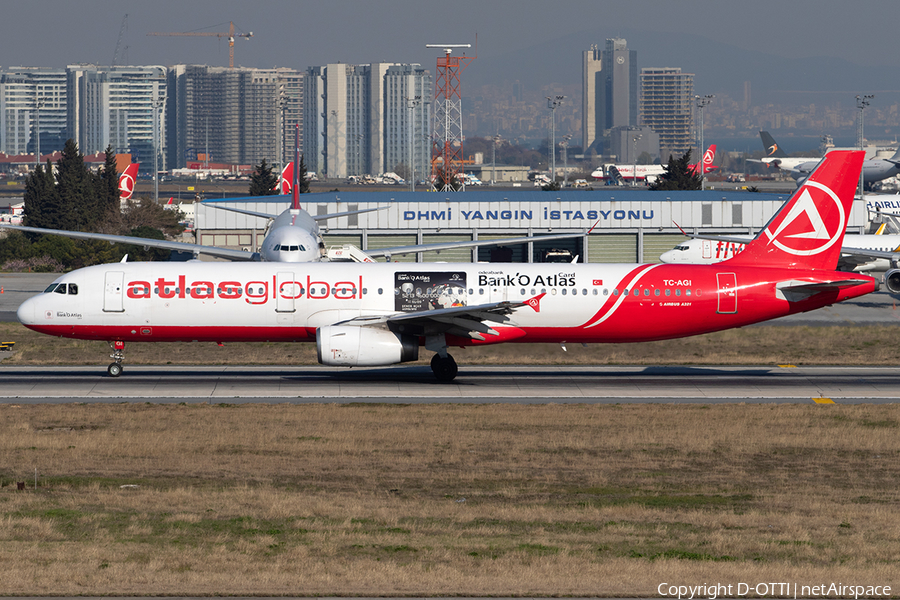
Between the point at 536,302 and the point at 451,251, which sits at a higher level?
the point at 451,251

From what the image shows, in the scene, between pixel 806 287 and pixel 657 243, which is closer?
pixel 806 287

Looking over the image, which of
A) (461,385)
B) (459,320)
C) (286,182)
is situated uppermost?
(286,182)

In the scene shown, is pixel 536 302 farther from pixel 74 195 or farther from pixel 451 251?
pixel 74 195

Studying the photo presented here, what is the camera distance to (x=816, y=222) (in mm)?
40875

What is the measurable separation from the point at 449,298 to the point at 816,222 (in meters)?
14.6

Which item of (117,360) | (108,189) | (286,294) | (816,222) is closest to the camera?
(286,294)

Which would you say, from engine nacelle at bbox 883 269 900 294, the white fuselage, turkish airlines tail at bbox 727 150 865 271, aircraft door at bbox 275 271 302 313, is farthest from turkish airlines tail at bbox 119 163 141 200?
turkish airlines tail at bbox 727 150 865 271

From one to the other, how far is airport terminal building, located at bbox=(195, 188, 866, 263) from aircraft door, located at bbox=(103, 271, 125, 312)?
164ft

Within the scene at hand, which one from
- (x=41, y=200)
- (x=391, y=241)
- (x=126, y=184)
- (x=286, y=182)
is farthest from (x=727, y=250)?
(x=126, y=184)

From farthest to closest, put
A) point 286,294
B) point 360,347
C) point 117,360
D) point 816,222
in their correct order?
point 117,360 → point 816,222 → point 286,294 → point 360,347

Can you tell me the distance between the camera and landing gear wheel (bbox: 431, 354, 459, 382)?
1586 inches

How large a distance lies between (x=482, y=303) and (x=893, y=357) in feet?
72.0

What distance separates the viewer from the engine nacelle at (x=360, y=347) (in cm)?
3734

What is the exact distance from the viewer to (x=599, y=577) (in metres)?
15.5
